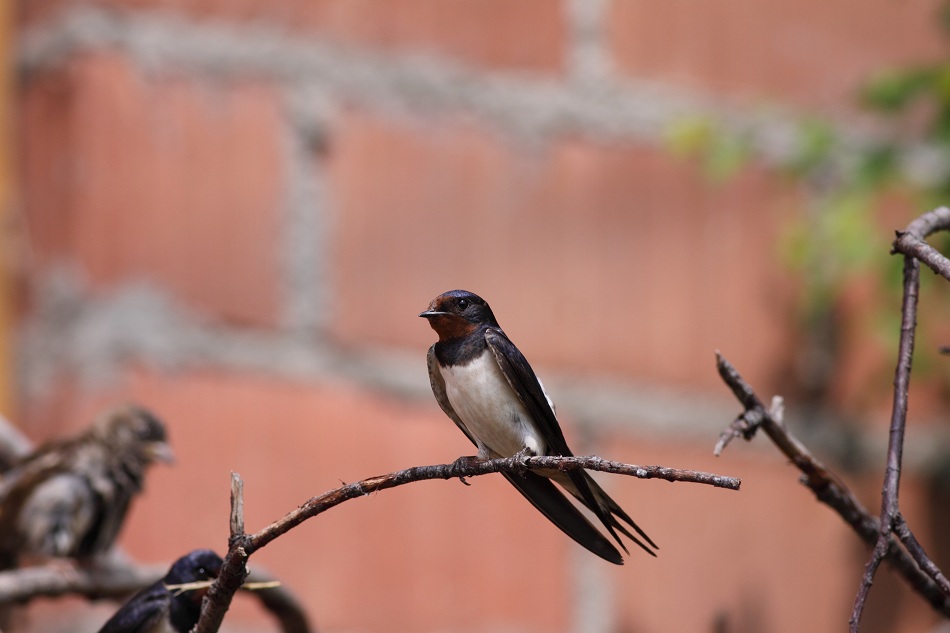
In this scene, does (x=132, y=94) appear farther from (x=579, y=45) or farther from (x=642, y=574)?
(x=642, y=574)

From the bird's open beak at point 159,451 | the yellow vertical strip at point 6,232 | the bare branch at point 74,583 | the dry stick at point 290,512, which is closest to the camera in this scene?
the dry stick at point 290,512

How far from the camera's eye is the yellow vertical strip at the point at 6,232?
5.41ft

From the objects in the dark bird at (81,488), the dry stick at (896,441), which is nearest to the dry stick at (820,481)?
the dry stick at (896,441)

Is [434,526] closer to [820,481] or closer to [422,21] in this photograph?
[422,21]

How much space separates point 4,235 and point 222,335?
0.99ft

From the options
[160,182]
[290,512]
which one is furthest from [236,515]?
[160,182]

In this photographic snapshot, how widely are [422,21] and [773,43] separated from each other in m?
0.53

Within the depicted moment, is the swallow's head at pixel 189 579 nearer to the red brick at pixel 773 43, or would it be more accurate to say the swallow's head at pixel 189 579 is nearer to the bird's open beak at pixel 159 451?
the bird's open beak at pixel 159 451

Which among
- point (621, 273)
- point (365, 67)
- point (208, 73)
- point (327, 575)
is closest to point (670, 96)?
point (621, 273)

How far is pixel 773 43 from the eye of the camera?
1.95m

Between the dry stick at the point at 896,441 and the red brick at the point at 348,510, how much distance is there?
3.28 ft

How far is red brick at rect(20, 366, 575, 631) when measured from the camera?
1612 mm

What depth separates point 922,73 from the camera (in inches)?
64.6

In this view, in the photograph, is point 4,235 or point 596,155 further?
point 596,155
